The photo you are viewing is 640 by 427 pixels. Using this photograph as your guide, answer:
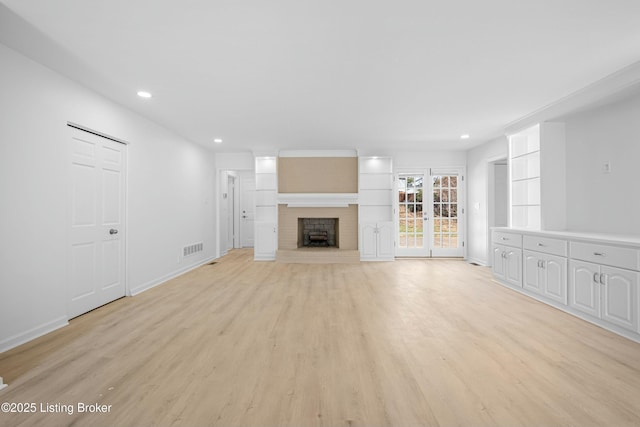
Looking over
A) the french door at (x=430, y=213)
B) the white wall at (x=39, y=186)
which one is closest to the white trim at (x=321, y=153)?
the french door at (x=430, y=213)

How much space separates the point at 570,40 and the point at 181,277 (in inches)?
226

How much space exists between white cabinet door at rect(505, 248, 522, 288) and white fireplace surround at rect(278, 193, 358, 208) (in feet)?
10.4

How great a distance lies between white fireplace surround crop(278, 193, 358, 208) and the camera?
646 centimetres

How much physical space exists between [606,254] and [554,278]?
0.70 m

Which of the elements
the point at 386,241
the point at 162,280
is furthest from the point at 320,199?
the point at 162,280

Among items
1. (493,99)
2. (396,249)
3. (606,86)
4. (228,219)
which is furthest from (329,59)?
(228,219)

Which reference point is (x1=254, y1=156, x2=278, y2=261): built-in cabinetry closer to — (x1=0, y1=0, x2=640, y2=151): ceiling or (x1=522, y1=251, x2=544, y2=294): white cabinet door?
(x1=0, y1=0, x2=640, y2=151): ceiling

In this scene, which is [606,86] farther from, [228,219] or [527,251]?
[228,219]

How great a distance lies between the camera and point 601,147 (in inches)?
136

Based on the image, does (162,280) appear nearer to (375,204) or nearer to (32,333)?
(32,333)

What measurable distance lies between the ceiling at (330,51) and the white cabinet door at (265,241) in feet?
9.83

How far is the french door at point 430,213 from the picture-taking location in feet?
22.4

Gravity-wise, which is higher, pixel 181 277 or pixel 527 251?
pixel 527 251

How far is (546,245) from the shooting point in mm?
3486
